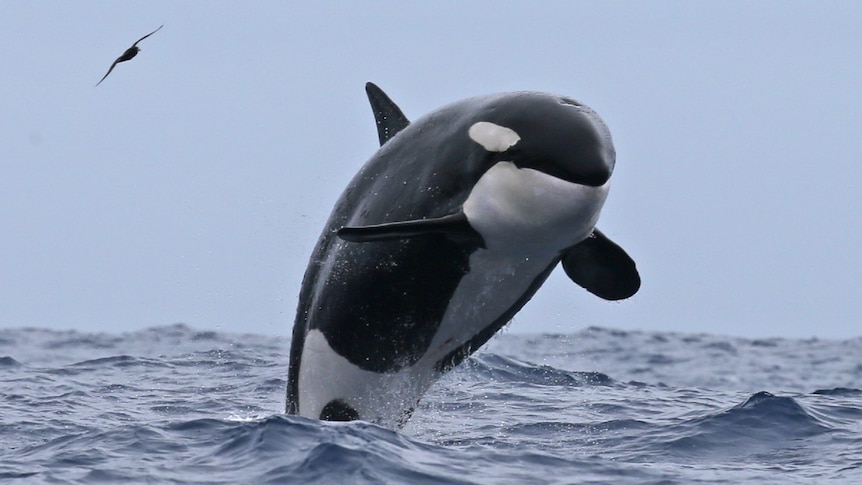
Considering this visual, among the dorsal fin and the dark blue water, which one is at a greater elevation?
the dorsal fin

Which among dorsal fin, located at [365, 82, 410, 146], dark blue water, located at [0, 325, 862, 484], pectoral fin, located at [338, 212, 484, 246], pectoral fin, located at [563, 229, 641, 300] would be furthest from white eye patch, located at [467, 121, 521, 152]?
dark blue water, located at [0, 325, 862, 484]

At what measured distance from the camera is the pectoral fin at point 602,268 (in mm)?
9508

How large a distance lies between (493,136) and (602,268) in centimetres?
163

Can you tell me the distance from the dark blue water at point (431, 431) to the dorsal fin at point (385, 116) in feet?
7.20

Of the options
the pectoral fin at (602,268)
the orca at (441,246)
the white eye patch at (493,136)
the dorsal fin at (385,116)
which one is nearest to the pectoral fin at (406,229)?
the orca at (441,246)

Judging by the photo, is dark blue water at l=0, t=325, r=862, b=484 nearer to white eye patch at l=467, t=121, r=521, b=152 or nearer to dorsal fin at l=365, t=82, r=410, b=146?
dorsal fin at l=365, t=82, r=410, b=146

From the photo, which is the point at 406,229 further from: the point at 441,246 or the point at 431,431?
the point at 431,431

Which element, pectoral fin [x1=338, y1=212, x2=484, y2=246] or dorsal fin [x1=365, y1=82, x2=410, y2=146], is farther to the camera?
dorsal fin [x1=365, y1=82, x2=410, y2=146]

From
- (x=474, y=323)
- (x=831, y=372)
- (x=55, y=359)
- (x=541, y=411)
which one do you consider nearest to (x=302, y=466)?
(x=474, y=323)

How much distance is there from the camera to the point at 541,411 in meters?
13.6

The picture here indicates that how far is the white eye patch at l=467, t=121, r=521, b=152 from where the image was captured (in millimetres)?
8539

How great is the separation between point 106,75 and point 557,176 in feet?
14.6

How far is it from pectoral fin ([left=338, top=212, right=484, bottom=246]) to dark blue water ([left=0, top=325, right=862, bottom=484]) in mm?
1721

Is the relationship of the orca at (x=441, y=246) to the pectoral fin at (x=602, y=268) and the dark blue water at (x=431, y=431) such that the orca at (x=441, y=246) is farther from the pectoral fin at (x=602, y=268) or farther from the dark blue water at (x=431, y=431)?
the dark blue water at (x=431, y=431)
